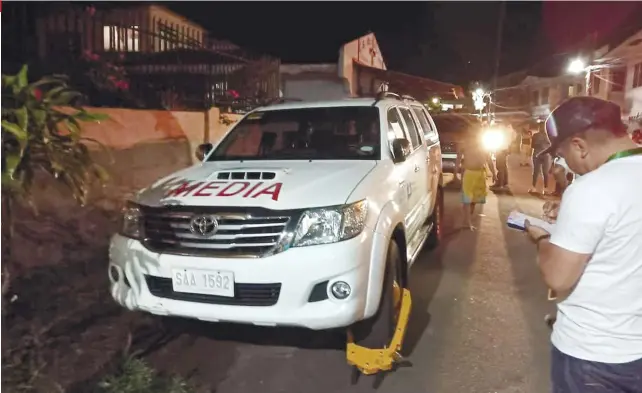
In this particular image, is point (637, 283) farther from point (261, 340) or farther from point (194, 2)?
point (194, 2)

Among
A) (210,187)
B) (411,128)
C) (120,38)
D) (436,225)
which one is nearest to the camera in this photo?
(210,187)

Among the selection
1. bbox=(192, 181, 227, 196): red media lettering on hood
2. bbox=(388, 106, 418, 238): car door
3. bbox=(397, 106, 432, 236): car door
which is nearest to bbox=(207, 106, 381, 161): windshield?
bbox=(388, 106, 418, 238): car door

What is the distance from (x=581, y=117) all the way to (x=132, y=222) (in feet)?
9.72

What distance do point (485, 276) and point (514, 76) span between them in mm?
41705

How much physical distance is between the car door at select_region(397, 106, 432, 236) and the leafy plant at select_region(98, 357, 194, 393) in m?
2.33

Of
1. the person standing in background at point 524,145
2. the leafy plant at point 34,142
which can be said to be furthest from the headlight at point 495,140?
the leafy plant at point 34,142

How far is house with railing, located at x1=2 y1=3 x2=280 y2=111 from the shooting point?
7.09 meters

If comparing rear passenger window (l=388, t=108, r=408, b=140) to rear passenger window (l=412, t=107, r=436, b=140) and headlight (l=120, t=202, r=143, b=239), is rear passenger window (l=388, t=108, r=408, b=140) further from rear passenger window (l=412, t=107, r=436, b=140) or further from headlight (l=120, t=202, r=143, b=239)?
headlight (l=120, t=202, r=143, b=239)

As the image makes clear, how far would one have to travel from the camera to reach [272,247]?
11.4 feet

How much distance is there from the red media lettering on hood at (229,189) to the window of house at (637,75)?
67.4 feet

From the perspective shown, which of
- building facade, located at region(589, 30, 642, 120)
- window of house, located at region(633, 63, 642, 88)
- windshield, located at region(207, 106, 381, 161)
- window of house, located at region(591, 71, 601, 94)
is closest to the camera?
windshield, located at region(207, 106, 381, 161)

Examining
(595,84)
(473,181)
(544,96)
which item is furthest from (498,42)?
(473,181)

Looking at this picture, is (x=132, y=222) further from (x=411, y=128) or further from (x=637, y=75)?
(x=637, y=75)

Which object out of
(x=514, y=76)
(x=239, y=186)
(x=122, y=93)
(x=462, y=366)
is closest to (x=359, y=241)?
(x=239, y=186)
